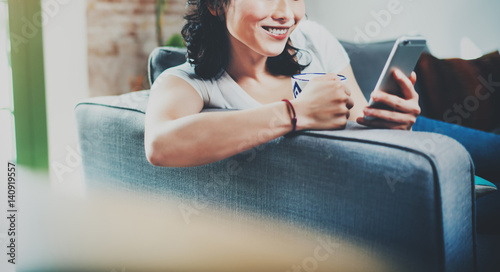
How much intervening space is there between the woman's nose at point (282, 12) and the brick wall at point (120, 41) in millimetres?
1197

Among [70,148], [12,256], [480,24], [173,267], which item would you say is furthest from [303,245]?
[480,24]

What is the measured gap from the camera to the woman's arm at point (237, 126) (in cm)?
85

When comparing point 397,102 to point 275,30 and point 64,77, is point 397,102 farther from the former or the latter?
point 64,77

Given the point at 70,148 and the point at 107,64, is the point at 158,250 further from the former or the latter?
the point at 107,64

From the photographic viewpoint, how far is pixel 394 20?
2.37 metres

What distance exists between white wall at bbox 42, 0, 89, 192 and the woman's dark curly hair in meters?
0.82

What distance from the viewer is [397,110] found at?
0.94 m

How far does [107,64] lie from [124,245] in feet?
3.65

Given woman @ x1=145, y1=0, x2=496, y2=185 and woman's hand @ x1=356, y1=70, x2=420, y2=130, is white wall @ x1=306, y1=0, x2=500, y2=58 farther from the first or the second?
woman's hand @ x1=356, y1=70, x2=420, y2=130

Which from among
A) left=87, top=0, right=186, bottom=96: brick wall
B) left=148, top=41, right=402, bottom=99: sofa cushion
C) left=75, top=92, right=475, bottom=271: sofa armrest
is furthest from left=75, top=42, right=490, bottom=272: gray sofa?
left=87, top=0, right=186, bottom=96: brick wall

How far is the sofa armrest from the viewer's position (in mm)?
715

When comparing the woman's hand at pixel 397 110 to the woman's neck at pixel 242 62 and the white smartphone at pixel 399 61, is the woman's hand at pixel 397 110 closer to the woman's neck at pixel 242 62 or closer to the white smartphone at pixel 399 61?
the white smartphone at pixel 399 61

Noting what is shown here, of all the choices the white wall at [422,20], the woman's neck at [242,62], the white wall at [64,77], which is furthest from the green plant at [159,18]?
the woman's neck at [242,62]

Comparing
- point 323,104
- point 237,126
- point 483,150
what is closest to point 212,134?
point 237,126
